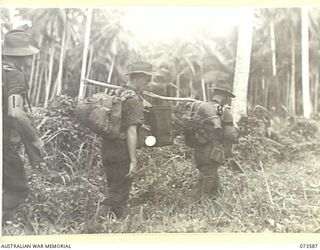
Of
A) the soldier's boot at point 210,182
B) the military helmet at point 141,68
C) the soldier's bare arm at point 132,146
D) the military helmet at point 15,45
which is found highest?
the military helmet at point 15,45

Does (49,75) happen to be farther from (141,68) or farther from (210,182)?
(210,182)

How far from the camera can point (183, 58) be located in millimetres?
2104

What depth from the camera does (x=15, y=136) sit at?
2.09 m

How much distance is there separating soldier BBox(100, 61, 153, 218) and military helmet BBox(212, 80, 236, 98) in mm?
225

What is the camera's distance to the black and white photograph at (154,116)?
209cm

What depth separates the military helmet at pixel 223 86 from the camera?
2.11 m

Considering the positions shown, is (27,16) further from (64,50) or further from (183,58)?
(183,58)

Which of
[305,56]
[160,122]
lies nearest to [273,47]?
[305,56]

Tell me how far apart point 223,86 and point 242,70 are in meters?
0.08

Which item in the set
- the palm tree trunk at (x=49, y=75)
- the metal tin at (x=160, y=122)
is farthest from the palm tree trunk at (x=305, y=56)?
the palm tree trunk at (x=49, y=75)

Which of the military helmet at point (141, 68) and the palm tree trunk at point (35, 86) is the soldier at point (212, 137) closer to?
the military helmet at point (141, 68)

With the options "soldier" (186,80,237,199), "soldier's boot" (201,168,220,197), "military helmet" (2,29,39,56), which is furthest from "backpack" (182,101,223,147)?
"military helmet" (2,29,39,56)

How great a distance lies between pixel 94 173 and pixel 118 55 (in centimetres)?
40

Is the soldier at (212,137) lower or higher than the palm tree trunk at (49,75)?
lower
